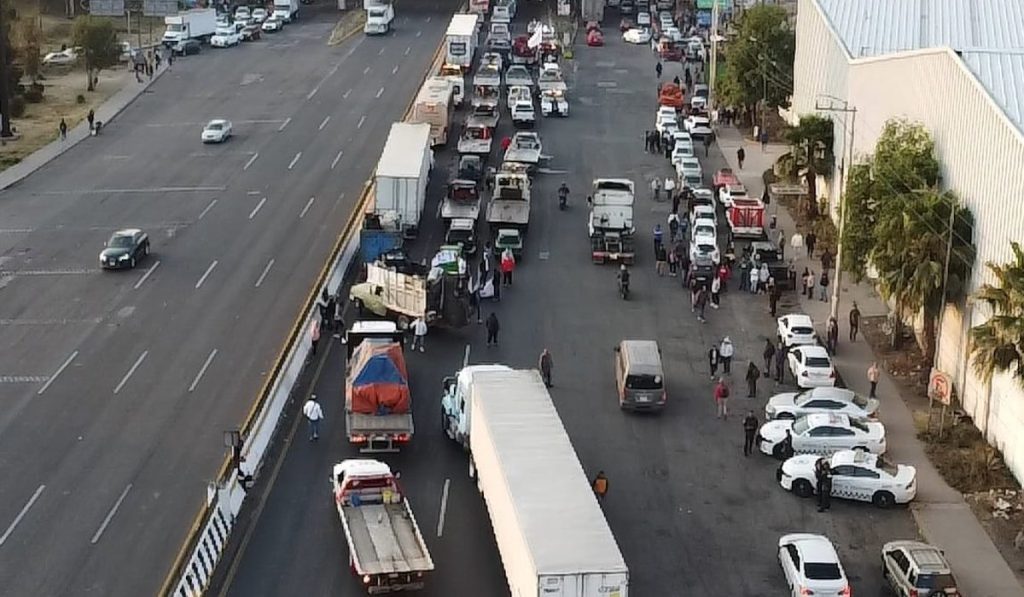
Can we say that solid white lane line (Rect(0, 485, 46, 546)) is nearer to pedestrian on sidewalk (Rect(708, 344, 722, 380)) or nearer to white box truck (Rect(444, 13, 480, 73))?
pedestrian on sidewalk (Rect(708, 344, 722, 380))

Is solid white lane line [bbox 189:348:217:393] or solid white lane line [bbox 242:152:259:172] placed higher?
solid white lane line [bbox 242:152:259:172]

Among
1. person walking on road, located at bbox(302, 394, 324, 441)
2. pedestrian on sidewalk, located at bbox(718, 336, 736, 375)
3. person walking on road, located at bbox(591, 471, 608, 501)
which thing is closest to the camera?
person walking on road, located at bbox(591, 471, 608, 501)

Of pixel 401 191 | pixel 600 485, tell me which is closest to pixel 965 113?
pixel 600 485

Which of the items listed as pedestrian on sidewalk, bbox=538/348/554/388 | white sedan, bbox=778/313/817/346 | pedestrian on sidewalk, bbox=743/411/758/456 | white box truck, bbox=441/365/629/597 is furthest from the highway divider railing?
white sedan, bbox=778/313/817/346

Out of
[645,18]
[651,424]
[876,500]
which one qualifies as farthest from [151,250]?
[645,18]

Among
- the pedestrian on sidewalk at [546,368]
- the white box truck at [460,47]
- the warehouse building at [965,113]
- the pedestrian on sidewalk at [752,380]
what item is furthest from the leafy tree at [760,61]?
the pedestrian on sidewalk at [546,368]

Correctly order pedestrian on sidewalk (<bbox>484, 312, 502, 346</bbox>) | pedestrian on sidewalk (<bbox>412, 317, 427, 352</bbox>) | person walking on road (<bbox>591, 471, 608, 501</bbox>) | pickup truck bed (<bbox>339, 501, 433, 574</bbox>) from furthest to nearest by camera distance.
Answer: pedestrian on sidewalk (<bbox>484, 312, 502, 346</bbox>)
pedestrian on sidewalk (<bbox>412, 317, 427, 352</bbox>)
person walking on road (<bbox>591, 471, 608, 501</bbox>)
pickup truck bed (<bbox>339, 501, 433, 574</bbox>)

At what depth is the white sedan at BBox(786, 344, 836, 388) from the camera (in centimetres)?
4834

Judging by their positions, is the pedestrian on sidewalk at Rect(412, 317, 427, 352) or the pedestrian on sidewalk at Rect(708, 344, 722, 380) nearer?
the pedestrian on sidewalk at Rect(708, 344, 722, 380)

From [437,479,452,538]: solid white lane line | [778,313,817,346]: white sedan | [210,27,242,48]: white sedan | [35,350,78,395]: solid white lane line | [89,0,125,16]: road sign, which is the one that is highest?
[89,0,125,16]: road sign

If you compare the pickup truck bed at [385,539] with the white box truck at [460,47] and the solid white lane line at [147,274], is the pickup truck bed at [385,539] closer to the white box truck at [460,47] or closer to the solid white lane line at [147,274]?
the solid white lane line at [147,274]

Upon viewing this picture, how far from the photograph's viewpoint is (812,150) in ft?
225

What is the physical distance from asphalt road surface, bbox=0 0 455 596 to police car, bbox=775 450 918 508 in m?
15.4

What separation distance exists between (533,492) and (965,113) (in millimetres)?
22301
